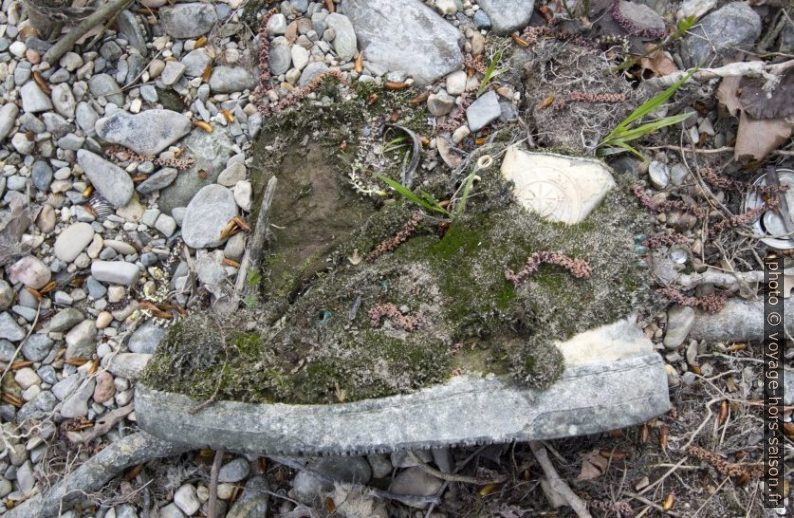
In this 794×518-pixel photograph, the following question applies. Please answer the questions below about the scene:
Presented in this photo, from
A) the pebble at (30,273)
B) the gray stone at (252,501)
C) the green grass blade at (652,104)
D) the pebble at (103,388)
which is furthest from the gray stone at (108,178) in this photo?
the green grass blade at (652,104)

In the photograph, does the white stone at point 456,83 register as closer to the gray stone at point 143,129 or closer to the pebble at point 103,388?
the gray stone at point 143,129

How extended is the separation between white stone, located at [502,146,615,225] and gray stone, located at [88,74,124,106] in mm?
2412

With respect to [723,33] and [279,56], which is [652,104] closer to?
[723,33]

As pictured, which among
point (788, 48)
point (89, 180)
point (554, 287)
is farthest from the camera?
point (89, 180)

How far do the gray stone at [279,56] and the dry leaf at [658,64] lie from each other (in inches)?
83.6

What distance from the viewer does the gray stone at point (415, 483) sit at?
351 cm

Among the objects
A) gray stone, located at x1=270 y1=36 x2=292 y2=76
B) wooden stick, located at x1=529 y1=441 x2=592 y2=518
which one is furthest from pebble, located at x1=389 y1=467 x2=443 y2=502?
gray stone, located at x1=270 y1=36 x2=292 y2=76

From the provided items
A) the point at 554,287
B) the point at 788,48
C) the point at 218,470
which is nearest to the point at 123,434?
the point at 218,470

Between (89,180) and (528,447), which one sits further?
(89,180)

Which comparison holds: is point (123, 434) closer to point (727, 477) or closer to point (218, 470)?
point (218, 470)

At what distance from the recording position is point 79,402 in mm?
3754

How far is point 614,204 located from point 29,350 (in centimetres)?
349

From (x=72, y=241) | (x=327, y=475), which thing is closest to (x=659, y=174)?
(x=327, y=475)

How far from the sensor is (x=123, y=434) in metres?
3.72
